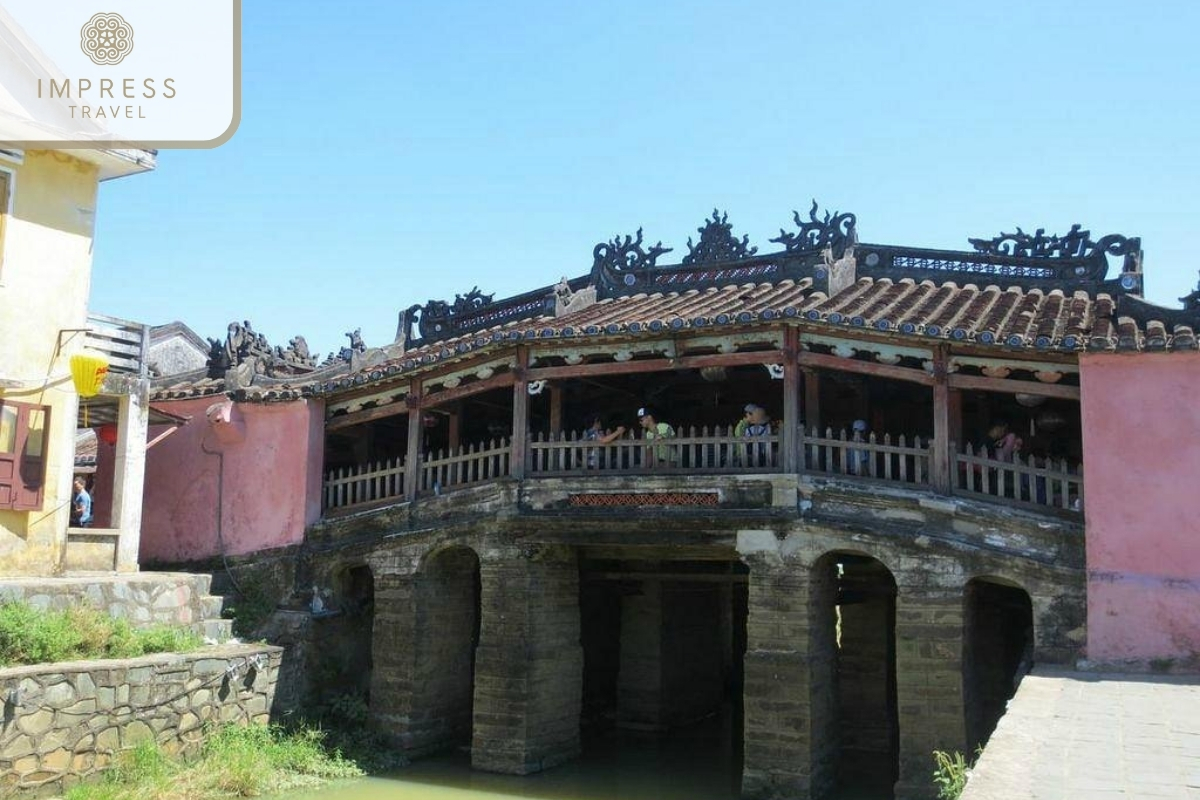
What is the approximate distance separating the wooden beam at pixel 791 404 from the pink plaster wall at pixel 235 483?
24.3 feet

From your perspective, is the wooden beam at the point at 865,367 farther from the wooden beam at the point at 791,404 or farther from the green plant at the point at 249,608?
the green plant at the point at 249,608

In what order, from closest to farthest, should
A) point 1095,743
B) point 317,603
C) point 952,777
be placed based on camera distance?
point 1095,743
point 952,777
point 317,603

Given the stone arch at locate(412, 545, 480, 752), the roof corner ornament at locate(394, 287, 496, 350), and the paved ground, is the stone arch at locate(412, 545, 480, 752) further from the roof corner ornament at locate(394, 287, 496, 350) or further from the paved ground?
the paved ground

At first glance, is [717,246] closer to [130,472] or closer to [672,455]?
[672,455]

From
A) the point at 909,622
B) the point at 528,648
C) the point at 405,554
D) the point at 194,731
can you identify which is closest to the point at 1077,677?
the point at 909,622

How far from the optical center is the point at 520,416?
45.1ft

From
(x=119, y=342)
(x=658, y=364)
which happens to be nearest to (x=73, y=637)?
(x=119, y=342)

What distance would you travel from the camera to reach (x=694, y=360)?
12.8m

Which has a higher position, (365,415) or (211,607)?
(365,415)

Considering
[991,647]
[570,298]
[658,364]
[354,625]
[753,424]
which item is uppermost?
[570,298]

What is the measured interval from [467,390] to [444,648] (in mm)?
3641

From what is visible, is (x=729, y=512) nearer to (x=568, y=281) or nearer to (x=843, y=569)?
(x=843, y=569)

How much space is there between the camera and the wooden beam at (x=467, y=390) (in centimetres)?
1410

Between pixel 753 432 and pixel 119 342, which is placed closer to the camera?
pixel 753 432
